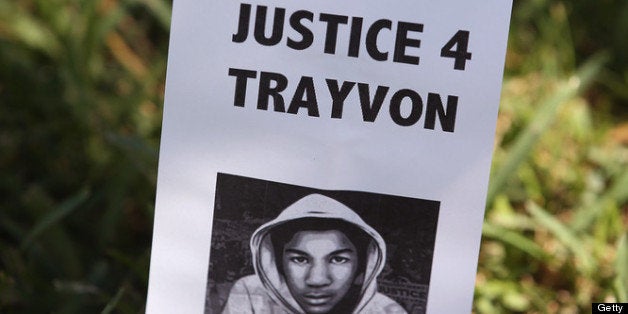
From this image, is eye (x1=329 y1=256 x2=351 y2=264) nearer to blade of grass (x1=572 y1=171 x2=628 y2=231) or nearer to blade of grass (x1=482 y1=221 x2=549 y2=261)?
blade of grass (x1=482 y1=221 x2=549 y2=261)

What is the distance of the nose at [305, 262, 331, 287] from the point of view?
760 millimetres

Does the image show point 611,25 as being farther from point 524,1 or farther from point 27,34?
point 27,34

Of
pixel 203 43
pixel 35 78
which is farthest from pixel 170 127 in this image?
pixel 35 78

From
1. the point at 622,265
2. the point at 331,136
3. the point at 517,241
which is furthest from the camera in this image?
the point at 517,241

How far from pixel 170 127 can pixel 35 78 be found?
0.72m

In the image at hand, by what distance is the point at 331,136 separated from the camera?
73 centimetres

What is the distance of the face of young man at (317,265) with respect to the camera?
759 mm

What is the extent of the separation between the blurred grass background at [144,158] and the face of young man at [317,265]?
0.22 m

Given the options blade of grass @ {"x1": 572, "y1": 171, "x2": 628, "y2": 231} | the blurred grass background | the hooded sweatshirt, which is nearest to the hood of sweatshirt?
the hooded sweatshirt

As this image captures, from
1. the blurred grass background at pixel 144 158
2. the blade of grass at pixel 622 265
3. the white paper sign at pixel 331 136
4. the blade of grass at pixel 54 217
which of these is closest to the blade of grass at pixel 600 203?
the blurred grass background at pixel 144 158

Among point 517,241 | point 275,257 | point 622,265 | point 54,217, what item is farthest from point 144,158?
point 622,265

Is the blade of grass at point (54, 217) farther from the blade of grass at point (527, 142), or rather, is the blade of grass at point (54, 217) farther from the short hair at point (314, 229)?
the blade of grass at point (527, 142)

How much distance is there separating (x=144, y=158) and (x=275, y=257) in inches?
17.2

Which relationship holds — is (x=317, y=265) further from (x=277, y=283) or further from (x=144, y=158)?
(x=144, y=158)
